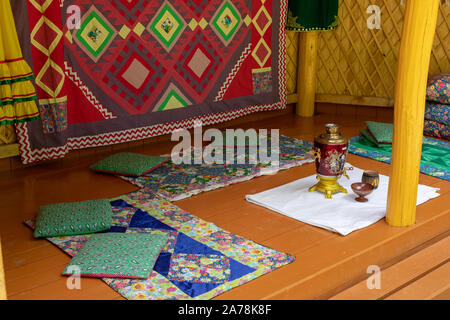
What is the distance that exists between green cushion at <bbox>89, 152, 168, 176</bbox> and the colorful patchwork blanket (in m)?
0.24

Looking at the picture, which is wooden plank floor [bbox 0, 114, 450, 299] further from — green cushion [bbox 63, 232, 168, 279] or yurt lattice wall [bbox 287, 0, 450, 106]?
yurt lattice wall [bbox 287, 0, 450, 106]

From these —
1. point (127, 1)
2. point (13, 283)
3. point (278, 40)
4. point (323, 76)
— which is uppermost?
point (127, 1)

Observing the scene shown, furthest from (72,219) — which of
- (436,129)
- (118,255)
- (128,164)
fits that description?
A: (436,129)

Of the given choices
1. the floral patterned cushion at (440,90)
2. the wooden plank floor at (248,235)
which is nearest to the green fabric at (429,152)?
the wooden plank floor at (248,235)

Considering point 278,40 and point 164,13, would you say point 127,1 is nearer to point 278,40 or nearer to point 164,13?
point 164,13

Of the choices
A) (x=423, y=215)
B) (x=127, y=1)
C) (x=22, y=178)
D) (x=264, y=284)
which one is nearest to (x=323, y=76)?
(x=127, y=1)

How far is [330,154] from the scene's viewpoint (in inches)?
94.7

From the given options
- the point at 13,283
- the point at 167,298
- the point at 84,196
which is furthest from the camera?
the point at 84,196

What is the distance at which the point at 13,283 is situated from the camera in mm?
1835

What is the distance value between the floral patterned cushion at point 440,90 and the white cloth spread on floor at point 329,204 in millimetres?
1078

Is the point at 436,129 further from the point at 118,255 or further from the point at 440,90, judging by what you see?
the point at 118,255

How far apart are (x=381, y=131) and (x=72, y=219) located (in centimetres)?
202

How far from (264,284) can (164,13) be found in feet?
6.80

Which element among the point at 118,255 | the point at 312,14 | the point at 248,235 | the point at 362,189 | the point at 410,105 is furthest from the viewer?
the point at 312,14
